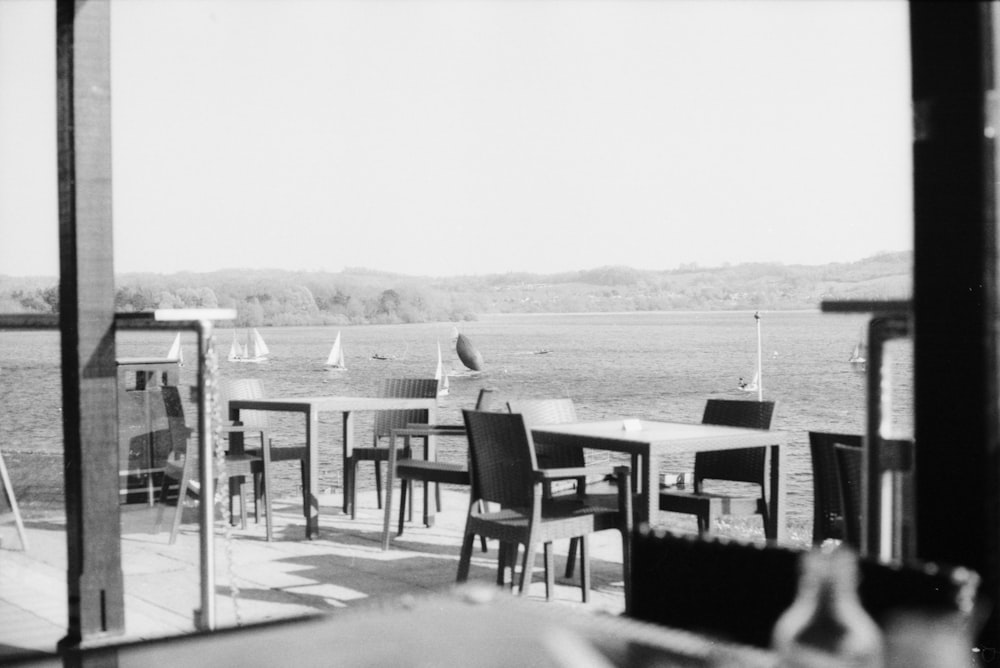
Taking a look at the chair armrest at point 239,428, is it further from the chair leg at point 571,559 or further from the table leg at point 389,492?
the chair leg at point 571,559

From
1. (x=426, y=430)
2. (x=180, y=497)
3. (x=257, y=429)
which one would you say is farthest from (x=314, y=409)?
(x=180, y=497)

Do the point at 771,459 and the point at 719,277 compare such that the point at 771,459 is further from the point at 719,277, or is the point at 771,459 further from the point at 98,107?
the point at 719,277

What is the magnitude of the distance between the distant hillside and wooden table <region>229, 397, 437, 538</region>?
41.6 meters

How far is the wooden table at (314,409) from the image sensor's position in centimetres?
554

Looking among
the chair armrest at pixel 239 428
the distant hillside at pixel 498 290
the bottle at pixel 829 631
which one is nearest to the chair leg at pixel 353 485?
the chair armrest at pixel 239 428

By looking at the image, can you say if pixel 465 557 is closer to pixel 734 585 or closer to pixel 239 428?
pixel 239 428

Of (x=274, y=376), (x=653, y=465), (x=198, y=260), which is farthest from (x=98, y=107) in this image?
(x=274, y=376)

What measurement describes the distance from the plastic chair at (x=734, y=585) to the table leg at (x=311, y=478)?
4008 mm

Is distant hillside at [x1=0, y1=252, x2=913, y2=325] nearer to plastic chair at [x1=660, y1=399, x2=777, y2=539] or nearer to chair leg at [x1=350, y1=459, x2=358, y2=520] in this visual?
chair leg at [x1=350, y1=459, x2=358, y2=520]

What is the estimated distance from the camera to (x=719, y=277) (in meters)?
59.4

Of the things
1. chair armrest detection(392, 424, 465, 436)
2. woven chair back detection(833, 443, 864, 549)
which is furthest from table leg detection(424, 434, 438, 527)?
woven chair back detection(833, 443, 864, 549)

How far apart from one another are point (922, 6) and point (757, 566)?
0.89m

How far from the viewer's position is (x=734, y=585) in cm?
145

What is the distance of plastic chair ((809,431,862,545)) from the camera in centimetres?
361
